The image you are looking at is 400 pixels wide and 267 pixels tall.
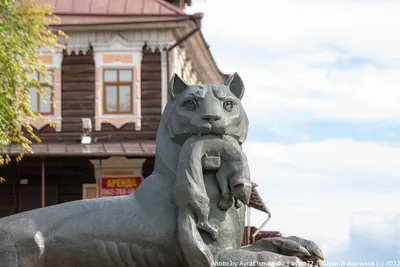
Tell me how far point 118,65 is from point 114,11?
4.46 feet

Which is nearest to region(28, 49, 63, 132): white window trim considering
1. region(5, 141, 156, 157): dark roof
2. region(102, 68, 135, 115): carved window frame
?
region(5, 141, 156, 157): dark roof

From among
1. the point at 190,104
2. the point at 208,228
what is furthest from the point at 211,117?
the point at 208,228

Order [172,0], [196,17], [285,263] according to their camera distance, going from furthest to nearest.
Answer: [172,0], [196,17], [285,263]

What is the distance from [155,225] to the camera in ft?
27.6

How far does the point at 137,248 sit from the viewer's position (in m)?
8.42

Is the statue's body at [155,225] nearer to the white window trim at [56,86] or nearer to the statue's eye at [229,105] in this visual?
the statue's eye at [229,105]

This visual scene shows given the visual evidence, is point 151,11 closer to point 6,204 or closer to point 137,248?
point 6,204

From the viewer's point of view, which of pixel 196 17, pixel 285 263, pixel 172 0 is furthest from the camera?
pixel 172 0

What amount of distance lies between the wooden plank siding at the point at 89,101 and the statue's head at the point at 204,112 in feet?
64.7

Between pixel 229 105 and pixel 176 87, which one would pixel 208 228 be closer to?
pixel 229 105

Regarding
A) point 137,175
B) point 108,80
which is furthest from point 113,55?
point 137,175

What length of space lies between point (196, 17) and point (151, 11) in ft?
4.45

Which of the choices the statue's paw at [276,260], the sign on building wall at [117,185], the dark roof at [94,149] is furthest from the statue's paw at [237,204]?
the sign on building wall at [117,185]

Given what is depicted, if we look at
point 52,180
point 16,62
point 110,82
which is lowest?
point 52,180
